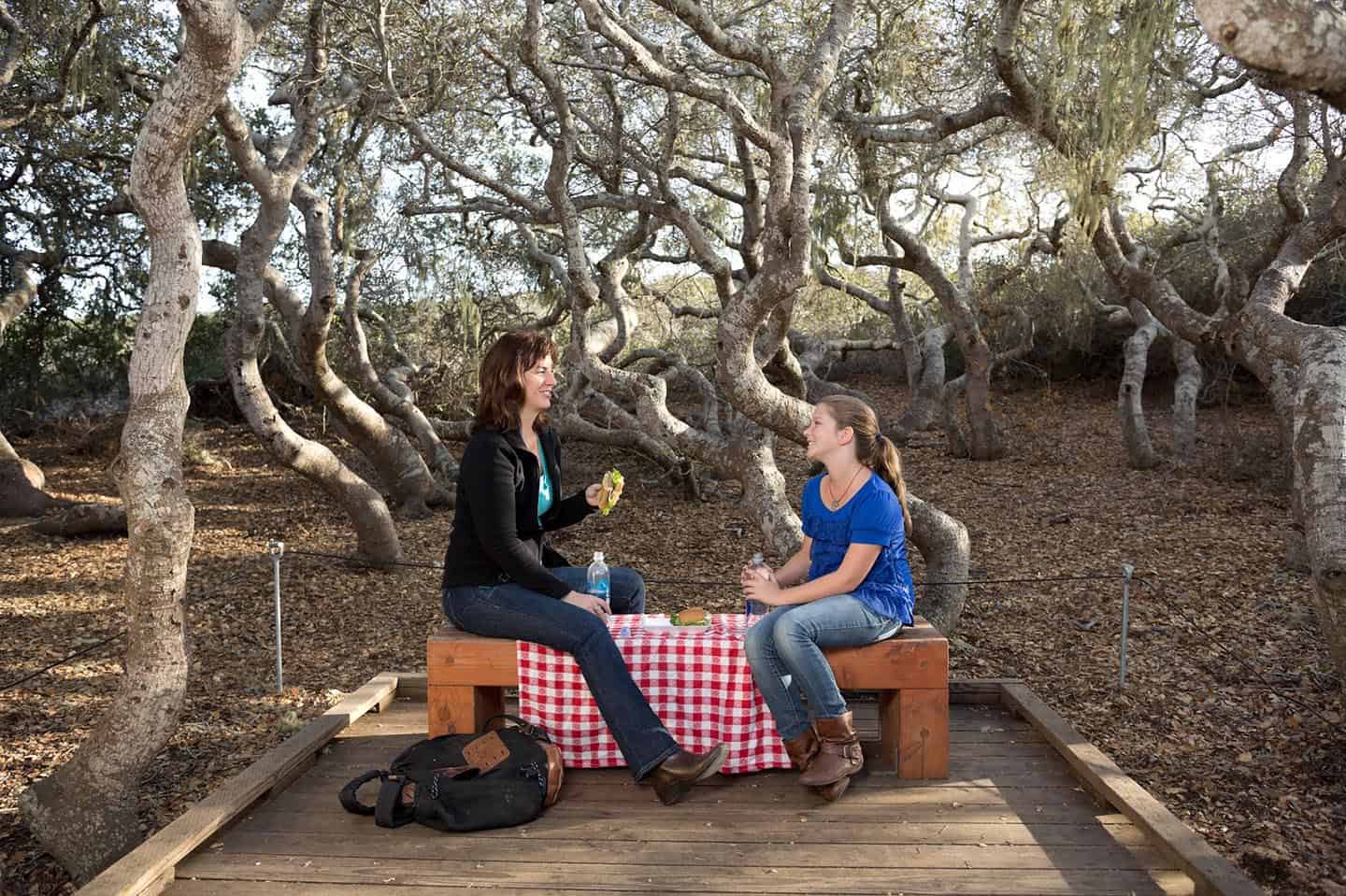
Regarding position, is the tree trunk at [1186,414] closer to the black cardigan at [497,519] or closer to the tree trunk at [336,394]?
the tree trunk at [336,394]

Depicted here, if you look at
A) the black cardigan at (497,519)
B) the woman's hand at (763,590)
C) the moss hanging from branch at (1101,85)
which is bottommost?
the woman's hand at (763,590)

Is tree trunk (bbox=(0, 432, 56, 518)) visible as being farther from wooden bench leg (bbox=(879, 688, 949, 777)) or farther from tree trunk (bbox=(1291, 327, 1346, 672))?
tree trunk (bbox=(1291, 327, 1346, 672))

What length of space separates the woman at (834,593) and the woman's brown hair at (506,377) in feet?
3.28

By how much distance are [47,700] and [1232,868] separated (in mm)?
5341

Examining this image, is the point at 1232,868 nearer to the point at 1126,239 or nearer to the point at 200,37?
the point at 200,37

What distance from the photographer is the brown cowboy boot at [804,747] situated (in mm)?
3381

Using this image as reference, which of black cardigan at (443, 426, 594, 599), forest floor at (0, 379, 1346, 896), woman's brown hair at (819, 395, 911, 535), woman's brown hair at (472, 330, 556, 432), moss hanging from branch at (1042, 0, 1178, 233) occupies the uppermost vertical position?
moss hanging from branch at (1042, 0, 1178, 233)

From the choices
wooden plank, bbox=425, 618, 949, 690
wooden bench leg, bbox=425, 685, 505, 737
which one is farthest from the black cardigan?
wooden bench leg, bbox=425, 685, 505, 737

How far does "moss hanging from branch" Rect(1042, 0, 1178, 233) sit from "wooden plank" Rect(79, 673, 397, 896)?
431cm

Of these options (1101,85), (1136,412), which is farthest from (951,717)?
(1136,412)

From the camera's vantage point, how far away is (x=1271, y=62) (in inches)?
94.3

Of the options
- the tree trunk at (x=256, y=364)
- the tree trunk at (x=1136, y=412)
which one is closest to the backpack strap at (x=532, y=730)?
the tree trunk at (x=256, y=364)

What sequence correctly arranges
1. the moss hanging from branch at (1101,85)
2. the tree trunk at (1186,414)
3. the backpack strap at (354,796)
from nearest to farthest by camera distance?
the backpack strap at (354,796) → the moss hanging from branch at (1101,85) → the tree trunk at (1186,414)

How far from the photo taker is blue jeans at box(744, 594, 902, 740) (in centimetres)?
332
